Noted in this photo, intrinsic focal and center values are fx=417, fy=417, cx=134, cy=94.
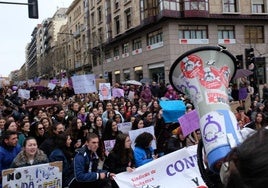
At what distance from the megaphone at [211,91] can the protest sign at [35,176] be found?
3098 millimetres

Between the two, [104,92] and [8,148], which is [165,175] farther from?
[104,92]

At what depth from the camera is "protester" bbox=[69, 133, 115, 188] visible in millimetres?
5258

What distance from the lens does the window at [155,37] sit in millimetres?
32562

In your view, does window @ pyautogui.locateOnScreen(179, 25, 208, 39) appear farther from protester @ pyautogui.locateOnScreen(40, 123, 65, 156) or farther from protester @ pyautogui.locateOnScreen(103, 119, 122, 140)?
protester @ pyautogui.locateOnScreen(40, 123, 65, 156)

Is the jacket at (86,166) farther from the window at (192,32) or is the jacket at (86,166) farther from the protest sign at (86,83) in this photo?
the window at (192,32)

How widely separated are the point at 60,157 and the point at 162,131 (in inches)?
160

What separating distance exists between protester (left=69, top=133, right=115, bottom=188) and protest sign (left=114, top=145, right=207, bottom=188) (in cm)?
21

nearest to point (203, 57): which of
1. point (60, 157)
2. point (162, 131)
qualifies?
point (60, 157)

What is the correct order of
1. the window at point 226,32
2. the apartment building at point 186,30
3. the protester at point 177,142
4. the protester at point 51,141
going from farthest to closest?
the window at point 226,32
the apartment building at point 186,30
the protester at point 177,142
the protester at point 51,141

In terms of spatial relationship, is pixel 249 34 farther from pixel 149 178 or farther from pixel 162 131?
pixel 149 178

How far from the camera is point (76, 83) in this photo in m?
17.5

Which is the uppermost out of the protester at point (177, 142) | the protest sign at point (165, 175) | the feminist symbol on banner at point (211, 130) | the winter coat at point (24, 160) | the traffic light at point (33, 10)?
the traffic light at point (33, 10)

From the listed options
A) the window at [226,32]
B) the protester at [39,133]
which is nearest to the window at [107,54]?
the window at [226,32]

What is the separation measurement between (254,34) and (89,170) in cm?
3025
